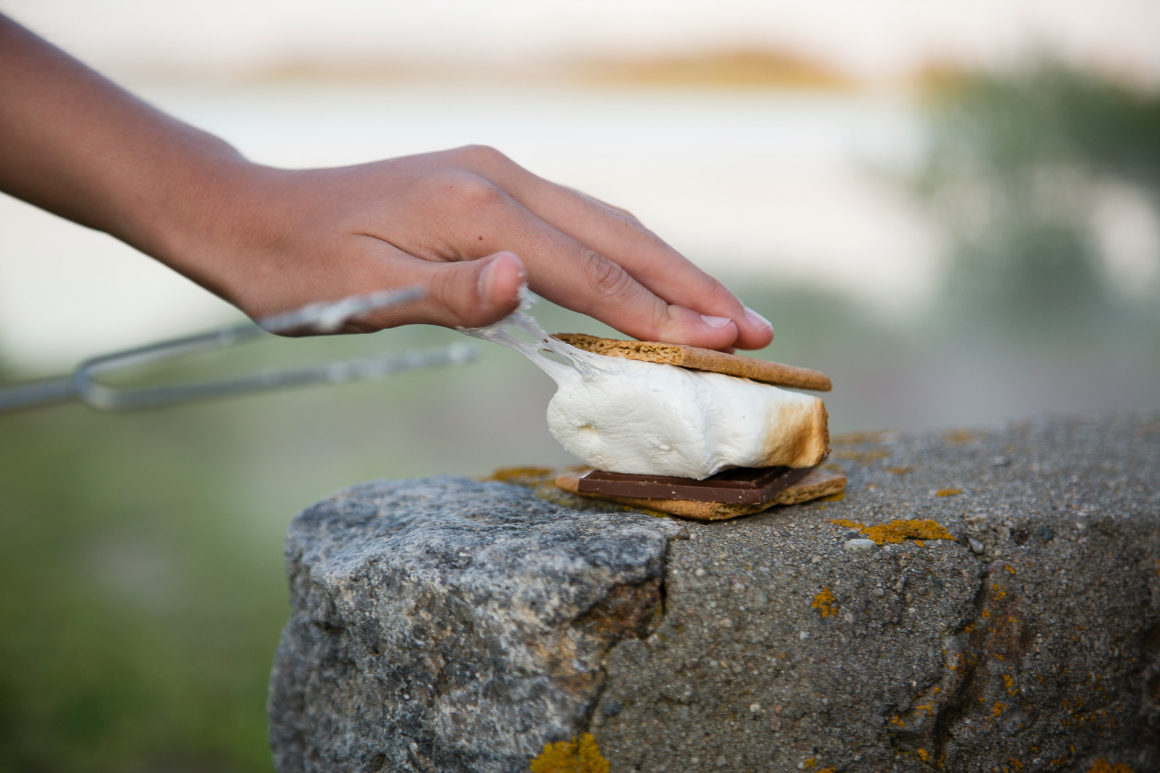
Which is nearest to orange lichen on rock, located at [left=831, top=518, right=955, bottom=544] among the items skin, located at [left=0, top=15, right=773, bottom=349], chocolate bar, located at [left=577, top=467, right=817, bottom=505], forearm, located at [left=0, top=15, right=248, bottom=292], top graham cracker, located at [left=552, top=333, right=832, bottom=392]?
chocolate bar, located at [left=577, top=467, right=817, bottom=505]

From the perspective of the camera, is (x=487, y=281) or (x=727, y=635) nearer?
(x=487, y=281)

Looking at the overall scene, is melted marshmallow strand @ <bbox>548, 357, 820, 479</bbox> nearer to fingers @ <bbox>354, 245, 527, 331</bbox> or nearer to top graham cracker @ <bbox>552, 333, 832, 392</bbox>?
top graham cracker @ <bbox>552, 333, 832, 392</bbox>

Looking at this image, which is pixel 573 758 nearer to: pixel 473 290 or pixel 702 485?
pixel 702 485

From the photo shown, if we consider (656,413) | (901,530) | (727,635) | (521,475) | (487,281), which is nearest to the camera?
(487,281)

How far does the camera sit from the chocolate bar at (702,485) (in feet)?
5.26

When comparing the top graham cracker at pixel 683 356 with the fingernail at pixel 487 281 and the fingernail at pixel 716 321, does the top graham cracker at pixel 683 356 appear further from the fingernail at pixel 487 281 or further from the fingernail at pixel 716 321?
the fingernail at pixel 487 281

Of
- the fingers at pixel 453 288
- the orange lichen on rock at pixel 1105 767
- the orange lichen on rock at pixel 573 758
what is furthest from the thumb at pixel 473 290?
the orange lichen on rock at pixel 1105 767

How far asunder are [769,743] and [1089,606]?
2.33ft

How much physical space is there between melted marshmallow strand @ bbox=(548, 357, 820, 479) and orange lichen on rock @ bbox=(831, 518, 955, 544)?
0.67 ft

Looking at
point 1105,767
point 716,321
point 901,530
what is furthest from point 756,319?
point 1105,767

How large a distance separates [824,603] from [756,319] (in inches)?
20.4

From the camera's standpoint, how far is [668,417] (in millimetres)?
1526

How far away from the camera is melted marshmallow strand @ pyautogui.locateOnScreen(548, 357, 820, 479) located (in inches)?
60.4

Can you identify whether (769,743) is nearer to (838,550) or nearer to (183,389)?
(838,550)
